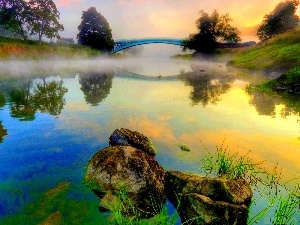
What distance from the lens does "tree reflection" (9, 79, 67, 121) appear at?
1340 cm

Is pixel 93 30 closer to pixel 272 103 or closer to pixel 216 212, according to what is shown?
pixel 272 103

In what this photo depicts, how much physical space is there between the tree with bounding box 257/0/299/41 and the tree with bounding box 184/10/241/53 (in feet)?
36.1

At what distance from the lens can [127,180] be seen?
6.08 meters

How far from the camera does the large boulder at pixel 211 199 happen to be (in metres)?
4.89

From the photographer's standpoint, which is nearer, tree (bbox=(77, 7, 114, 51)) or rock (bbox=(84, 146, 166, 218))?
rock (bbox=(84, 146, 166, 218))

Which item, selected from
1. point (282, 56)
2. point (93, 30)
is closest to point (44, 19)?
point (93, 30)

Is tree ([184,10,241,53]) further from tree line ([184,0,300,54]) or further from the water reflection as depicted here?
the water reflection

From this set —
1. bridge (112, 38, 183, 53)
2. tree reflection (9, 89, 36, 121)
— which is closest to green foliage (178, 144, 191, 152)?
tree reflection (9, 89, 36, 121)

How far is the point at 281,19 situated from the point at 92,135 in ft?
307

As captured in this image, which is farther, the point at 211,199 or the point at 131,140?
the point at 131,140

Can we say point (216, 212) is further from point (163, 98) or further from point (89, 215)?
point (163, 98)

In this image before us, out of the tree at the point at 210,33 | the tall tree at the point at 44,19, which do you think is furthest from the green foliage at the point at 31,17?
the tree at the point at 210,33

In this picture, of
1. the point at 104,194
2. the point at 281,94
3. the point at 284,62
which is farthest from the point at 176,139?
the point at 284,62

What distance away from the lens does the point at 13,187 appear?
6473 millimetres
